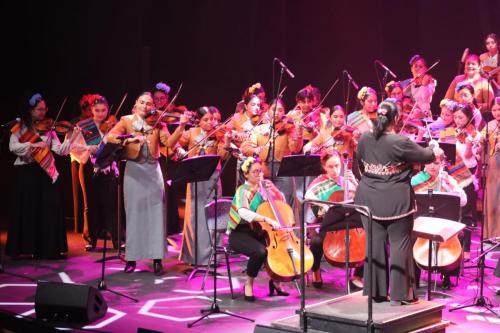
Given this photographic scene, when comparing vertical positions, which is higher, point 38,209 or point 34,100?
point 34,100

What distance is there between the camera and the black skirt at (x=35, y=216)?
8.34 meters

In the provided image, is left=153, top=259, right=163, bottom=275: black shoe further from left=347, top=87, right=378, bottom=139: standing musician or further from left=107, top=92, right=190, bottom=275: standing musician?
left=347, top=87, right=378, bottom=139: standing musician

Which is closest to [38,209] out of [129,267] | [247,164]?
[129,267]

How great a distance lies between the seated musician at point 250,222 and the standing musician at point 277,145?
1.10 metres

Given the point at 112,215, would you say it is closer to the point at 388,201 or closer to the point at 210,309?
the point at 210,309

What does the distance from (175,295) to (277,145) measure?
79.7 inches

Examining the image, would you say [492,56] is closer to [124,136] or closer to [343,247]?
[343,247]

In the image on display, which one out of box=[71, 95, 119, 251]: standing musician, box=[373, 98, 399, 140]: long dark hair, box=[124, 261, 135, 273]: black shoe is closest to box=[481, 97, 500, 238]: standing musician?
box=[373, 98, 399, 140]: long dark hair

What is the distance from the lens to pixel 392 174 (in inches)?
213

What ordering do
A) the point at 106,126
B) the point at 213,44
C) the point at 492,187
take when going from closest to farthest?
the point at 492,187 < the point at 106,126 < the point at 213,44

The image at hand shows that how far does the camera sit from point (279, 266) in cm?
645

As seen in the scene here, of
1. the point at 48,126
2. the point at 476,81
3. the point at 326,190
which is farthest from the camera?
the point at 476,81

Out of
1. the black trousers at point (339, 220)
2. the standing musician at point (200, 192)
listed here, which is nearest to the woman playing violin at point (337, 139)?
the standing musician at point (200, 192)

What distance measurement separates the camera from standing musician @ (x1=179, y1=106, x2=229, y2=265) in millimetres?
7781
